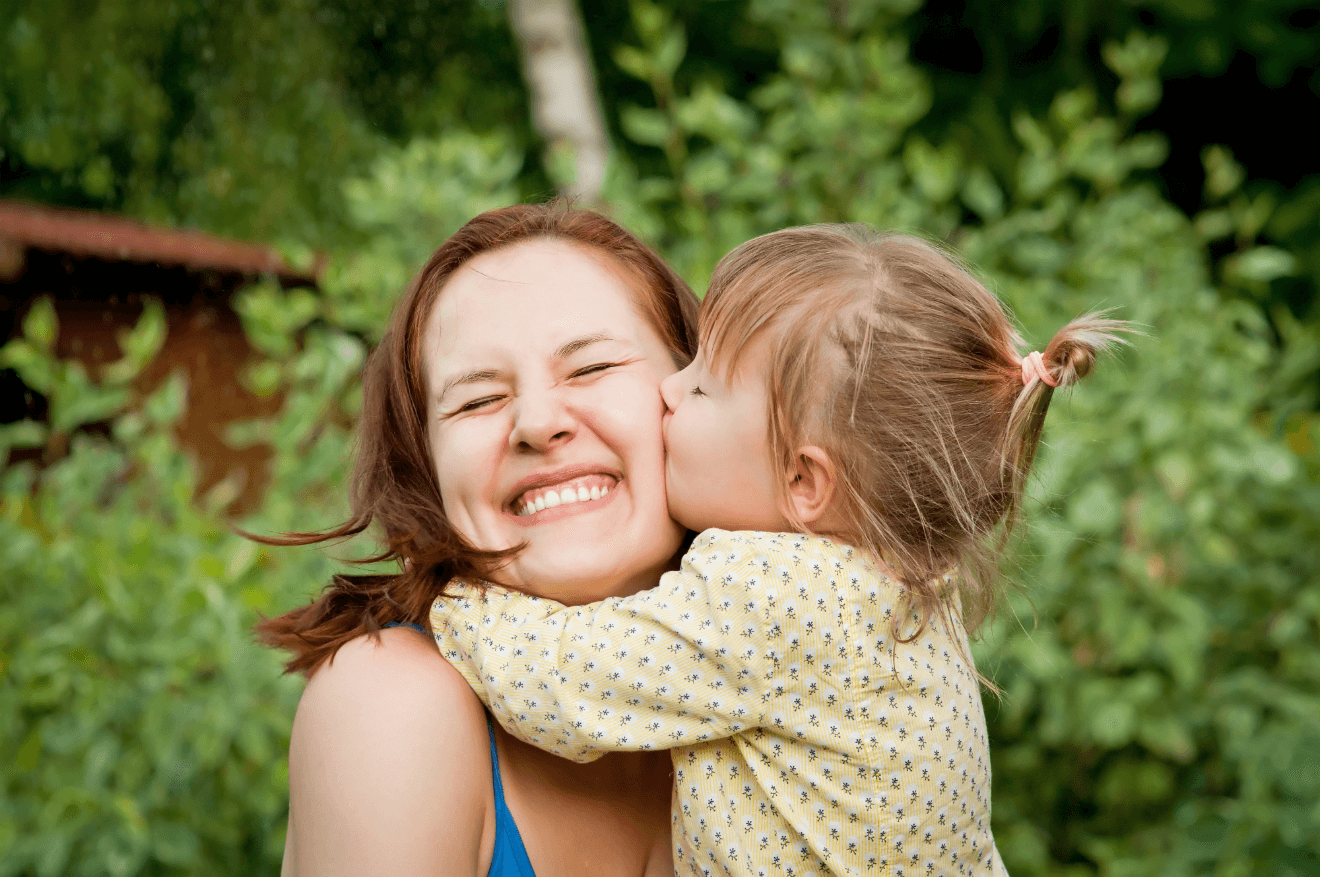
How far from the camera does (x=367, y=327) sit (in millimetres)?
3119

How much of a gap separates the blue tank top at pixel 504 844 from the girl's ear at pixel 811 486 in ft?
1.53

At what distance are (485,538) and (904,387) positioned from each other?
0.56 m

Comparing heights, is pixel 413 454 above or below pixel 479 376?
below

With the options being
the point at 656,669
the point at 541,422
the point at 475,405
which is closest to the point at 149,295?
the point at 475,405

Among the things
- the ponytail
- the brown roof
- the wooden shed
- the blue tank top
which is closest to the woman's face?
the blue tank top

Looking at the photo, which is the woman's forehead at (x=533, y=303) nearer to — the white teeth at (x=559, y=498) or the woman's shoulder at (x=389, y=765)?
the white teeth at (x=559, y=498)

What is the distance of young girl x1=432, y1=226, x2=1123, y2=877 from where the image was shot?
4.19 feet

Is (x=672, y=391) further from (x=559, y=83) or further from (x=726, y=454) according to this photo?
(x=559, y=83)

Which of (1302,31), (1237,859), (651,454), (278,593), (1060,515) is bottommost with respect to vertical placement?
(1237,859)

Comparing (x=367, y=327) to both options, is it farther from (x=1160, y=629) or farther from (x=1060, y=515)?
(x=1160, y=629)

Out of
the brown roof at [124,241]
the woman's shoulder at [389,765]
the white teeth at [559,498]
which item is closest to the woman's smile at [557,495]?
the white teeth at [559,498]

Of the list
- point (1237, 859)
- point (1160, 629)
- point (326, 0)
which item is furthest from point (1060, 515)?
point (326, 0)

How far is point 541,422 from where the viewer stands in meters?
1.42

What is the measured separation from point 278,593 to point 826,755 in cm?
150
